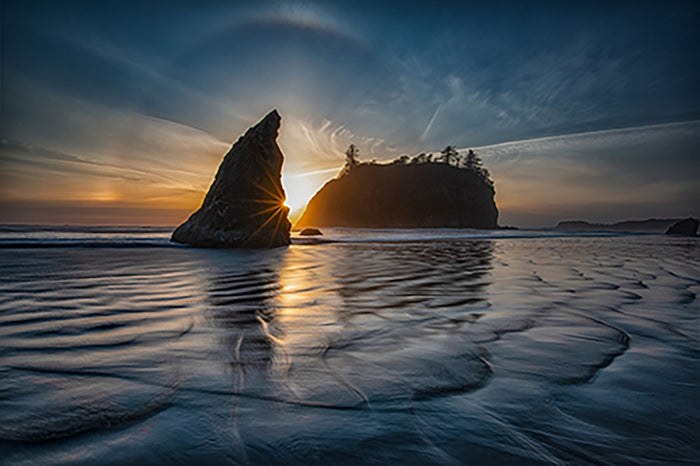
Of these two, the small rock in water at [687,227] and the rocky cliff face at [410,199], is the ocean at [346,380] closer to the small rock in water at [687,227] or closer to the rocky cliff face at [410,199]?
the small rock in water at [687,227]

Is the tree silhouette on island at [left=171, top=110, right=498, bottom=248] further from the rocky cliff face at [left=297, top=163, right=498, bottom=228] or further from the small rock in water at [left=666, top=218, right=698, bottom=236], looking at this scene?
the small rock in water at [left=666, top=218, right=698, bottom=236]

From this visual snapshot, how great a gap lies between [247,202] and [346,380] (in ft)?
34.7

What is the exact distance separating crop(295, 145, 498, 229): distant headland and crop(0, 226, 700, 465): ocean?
62786 mm

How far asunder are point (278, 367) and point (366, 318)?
109cm

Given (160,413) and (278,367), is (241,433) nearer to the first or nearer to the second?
(160,413)

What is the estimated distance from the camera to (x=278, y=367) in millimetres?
1680

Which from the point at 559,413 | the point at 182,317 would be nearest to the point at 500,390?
the point at 559,413

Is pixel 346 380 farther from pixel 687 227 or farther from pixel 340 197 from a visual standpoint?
pixel 340 197

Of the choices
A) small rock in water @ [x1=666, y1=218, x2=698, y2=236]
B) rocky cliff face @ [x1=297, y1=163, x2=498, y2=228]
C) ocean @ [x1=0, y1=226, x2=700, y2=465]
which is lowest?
ocean @ [x1=0, y1=226, x2=700, y2=465]

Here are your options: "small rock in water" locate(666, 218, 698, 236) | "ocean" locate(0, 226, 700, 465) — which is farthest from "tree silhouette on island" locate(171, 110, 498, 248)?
"small rock in water" locate(666, 218, 698, 236)

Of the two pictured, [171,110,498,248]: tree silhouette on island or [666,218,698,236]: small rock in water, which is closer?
[171,110,498,248]: tree silhouette on island

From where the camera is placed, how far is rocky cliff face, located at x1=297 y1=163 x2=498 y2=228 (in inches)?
2579

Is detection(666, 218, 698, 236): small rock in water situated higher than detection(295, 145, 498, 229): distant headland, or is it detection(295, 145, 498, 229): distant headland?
detection(295, 145, 498, 229): distant headland

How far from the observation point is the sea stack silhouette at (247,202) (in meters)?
10.8
